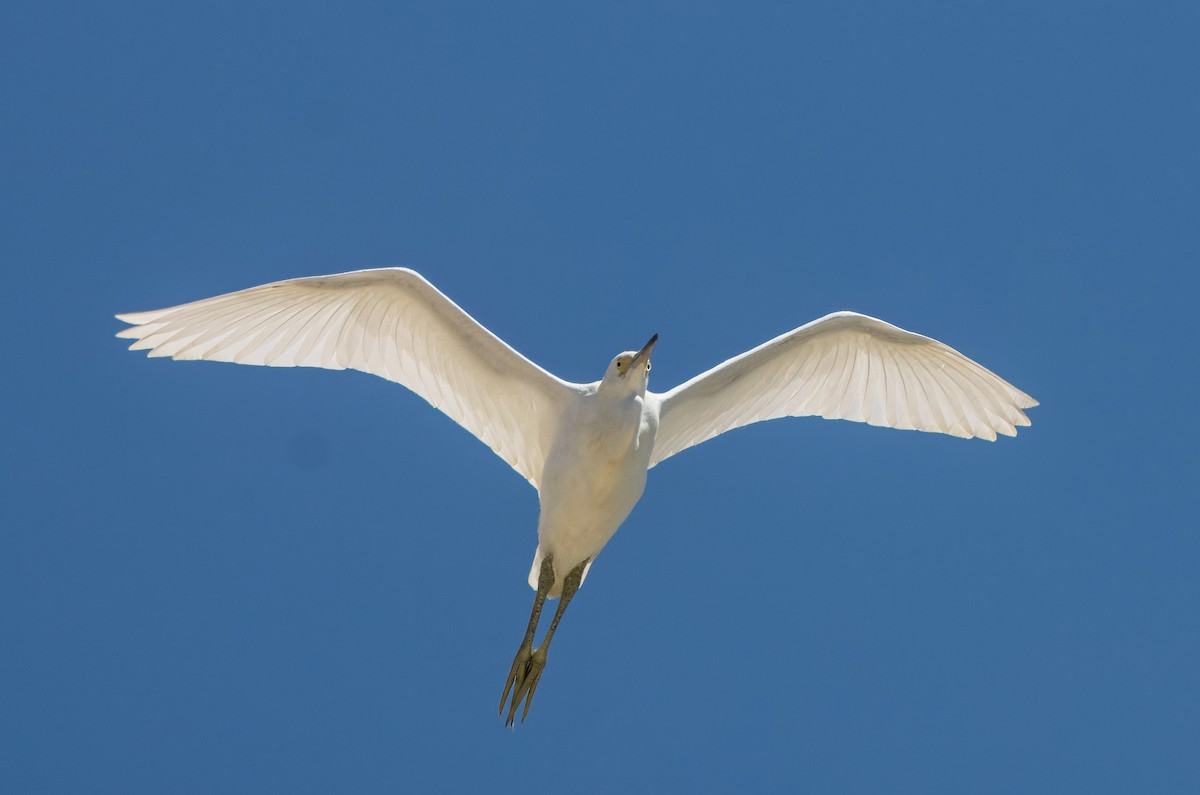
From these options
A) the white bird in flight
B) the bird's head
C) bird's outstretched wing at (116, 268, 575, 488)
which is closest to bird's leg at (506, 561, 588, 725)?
the white bird in flight

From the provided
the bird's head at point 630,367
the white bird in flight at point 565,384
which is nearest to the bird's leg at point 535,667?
the white bird in flight at point 565,384

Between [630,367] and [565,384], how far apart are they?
0.82 metres

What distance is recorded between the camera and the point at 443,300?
14.8 metres

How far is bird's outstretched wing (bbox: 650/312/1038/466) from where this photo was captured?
15.7 meters

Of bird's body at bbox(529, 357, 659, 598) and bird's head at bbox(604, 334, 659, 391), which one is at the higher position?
bird's head at bbox(604, 334, 659, 391)

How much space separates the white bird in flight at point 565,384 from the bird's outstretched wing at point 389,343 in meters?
0.01

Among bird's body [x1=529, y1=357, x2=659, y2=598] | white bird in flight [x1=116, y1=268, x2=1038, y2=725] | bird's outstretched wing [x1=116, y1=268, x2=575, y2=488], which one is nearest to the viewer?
bird's body [x1=529, y1=357, x2=659, y2=598]

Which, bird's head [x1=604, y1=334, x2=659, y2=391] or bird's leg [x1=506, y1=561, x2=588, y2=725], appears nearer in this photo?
bird's head [x1=604, y1=334, x2=659, y2=391]

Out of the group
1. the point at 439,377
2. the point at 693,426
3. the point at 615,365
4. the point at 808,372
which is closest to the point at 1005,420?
the point at 808,372

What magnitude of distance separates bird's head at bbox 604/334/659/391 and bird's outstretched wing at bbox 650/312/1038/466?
136 centimetres

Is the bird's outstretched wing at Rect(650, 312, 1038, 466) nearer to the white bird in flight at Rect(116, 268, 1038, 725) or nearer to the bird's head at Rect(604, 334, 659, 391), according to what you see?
the white bird in flight at Rect(116, 268, 1038, 725)

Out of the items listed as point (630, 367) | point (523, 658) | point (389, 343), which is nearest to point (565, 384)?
point (630, 367)

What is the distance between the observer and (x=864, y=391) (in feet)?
53.2

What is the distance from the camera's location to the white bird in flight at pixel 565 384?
1441cm
